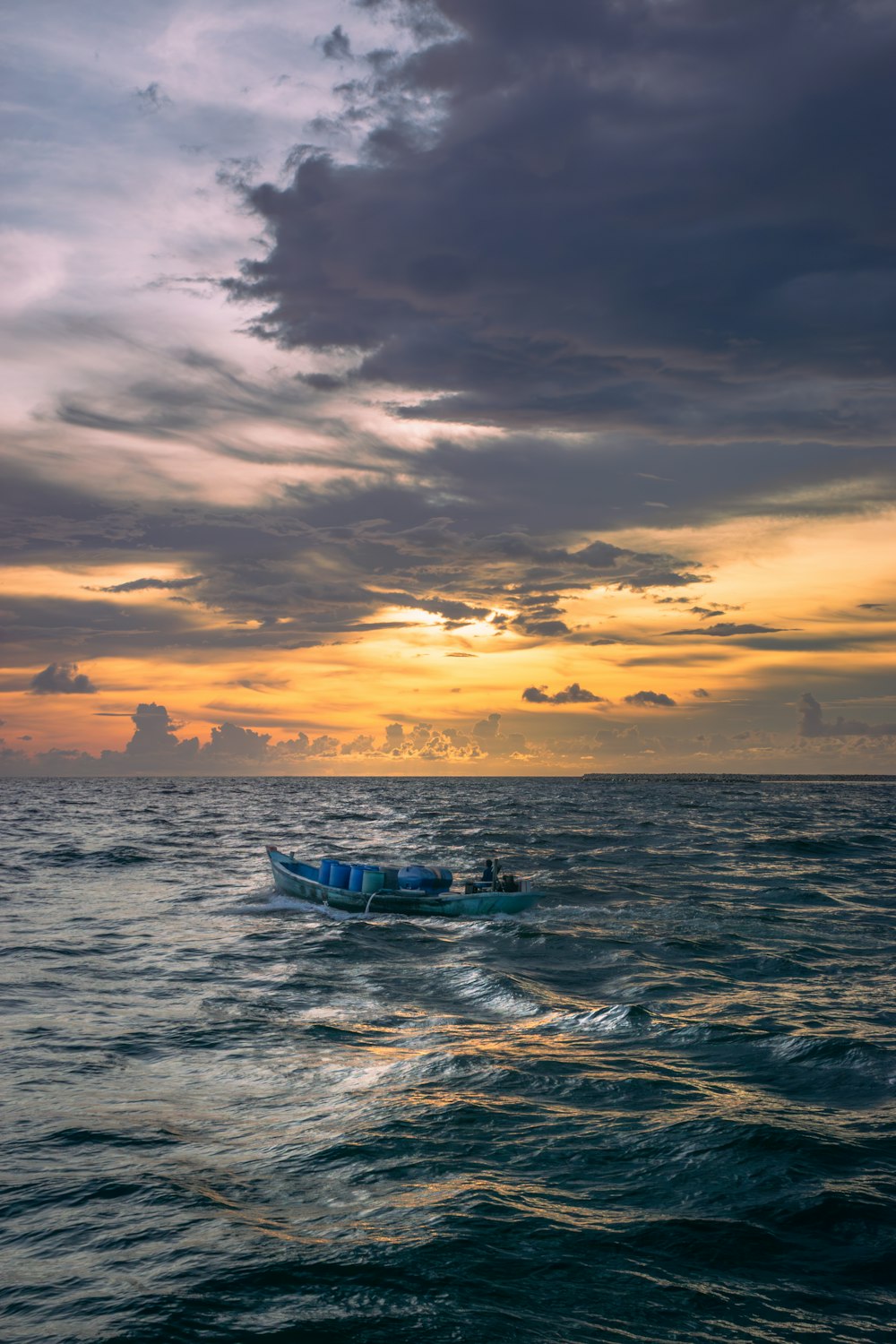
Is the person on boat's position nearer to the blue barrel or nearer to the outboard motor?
the outboard motor

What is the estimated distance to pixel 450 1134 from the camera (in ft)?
51.0

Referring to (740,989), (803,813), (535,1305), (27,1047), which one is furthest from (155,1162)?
(803,813)

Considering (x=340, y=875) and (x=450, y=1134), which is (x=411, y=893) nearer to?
(x=340, y=875)

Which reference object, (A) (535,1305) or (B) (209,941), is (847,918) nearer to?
(B) (209,941)

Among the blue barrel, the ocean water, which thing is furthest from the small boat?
the ocean water

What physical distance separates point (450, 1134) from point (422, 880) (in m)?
25.4

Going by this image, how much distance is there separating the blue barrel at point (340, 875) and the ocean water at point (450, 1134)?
4.97 meters

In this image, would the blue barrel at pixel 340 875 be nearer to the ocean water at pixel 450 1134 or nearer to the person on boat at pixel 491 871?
the ocean water at pixel 450 1134

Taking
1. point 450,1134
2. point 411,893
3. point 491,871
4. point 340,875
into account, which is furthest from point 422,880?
point 450,1134

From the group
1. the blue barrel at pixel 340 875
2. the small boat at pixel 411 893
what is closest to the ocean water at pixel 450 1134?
the small boat at pixel 411 893

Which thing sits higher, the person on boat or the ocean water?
the person on boat

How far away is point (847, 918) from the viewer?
39469 millimetres

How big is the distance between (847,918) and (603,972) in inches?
615

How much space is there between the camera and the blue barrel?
41750 mm
